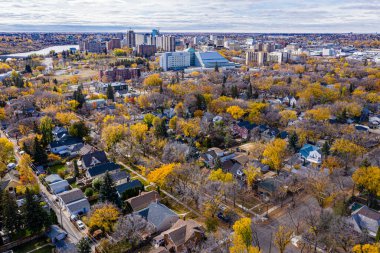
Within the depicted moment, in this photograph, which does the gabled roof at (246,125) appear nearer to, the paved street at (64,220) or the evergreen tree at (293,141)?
the evergreen tree at (293,141)

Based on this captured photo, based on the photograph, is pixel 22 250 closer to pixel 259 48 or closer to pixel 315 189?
pixel 315 189

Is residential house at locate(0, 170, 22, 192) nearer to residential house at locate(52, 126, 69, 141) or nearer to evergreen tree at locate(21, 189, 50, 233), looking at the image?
evergreen tree at locate(21, 189, 50, 233)

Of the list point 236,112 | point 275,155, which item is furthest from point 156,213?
point 236,112

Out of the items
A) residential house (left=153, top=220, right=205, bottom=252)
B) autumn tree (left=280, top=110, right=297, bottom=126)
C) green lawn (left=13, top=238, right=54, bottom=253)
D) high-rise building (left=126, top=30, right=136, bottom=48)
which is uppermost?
high-rise building (left=126, top=30, right=136, bottom=48)

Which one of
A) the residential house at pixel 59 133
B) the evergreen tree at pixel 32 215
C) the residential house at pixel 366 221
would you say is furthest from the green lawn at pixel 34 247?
the residential house at pixel 366 221

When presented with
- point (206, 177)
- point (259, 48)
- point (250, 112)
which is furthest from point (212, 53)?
point (206, 177)

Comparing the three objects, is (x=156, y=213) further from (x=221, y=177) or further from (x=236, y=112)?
(x=236, y=112)

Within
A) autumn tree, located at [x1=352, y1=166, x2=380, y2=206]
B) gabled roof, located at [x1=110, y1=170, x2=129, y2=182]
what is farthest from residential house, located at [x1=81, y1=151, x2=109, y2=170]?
autumn tree, located at [x1=352, y1=166, x2=380, y2=206]
